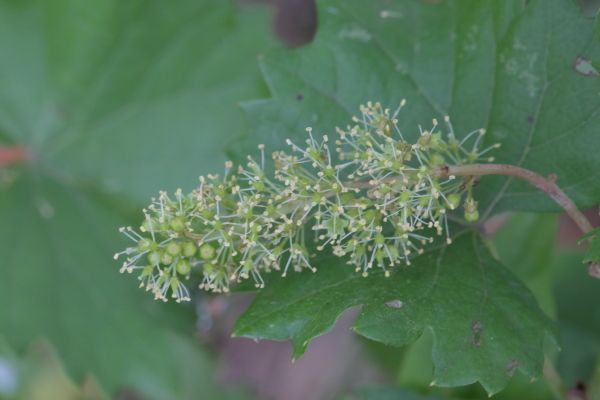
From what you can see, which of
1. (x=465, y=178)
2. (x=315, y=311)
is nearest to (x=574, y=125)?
(x=465, y=178)

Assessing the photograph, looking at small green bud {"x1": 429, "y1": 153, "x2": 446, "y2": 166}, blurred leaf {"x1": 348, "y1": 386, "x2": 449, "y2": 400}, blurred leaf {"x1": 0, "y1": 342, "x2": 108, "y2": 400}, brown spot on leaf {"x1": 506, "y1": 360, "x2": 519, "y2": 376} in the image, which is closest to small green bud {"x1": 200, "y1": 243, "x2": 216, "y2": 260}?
small green bud {"x1": 429, "y1": 153, "x2": 446, "y2": 166}

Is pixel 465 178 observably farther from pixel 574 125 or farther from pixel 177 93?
pixel 177 93

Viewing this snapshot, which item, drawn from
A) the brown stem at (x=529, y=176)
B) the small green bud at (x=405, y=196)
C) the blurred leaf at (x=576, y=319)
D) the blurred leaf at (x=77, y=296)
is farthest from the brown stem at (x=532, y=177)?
the blurred leaf at (x=77, y=296)

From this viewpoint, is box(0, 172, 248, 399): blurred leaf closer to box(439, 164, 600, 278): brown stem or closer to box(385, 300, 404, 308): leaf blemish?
box(385, 300, 404, 308): leaf blemish

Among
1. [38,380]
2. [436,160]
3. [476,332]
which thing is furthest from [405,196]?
[38,380]

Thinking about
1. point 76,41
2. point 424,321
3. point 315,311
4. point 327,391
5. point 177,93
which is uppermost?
point 76,41

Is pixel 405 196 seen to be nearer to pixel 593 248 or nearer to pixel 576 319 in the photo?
pixel 593 248
